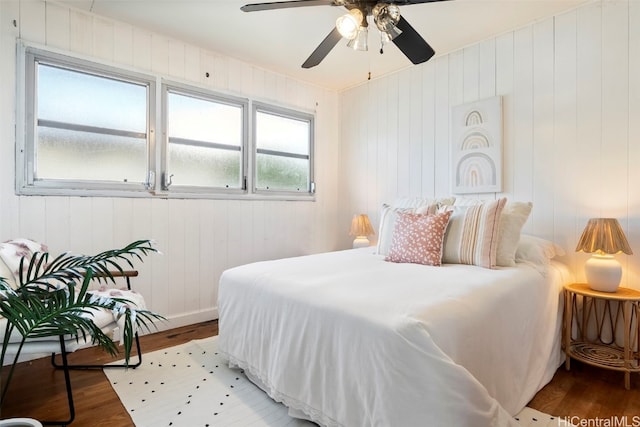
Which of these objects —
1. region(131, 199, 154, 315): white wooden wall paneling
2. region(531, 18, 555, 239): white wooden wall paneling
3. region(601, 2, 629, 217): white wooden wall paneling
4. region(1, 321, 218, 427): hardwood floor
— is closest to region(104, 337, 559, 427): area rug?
region(1, 321, 218, 427): hardwood floor


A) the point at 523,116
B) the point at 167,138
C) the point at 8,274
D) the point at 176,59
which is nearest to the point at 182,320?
the point at 8,274

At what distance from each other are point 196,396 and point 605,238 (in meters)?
2.59

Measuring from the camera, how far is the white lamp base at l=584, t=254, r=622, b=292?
2.05 meters

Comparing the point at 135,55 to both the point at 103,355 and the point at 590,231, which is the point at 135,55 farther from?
the point at 590,231

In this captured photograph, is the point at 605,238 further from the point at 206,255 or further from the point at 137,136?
the point at 137,136

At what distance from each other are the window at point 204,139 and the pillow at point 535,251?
8.22ft

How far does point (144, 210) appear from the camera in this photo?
111 inches

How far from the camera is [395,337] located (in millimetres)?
1233

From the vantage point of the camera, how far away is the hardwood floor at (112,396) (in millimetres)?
1712

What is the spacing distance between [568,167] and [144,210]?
333cm

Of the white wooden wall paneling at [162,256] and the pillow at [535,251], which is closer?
the pillow at [535,251]

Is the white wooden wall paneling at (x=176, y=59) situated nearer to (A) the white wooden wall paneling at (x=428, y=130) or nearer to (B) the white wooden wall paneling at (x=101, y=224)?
(B) the white wooden wall paneling at (x=101, y=224)

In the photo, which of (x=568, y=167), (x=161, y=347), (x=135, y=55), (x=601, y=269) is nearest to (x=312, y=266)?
(x=161, y=347)

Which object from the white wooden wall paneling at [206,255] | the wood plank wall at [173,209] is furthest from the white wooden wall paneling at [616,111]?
the white wooden wall paneling at [206,255]
